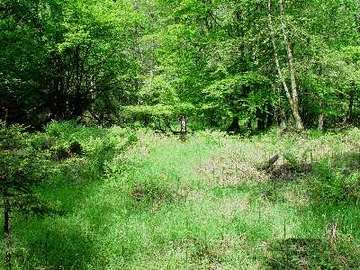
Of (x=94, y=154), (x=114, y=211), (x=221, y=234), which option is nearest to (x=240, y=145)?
(x=94, y=154)

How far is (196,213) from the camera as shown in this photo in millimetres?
9469

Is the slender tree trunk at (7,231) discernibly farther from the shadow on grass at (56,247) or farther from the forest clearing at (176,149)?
the shadow on grass at (56,247)

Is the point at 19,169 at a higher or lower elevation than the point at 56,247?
higher

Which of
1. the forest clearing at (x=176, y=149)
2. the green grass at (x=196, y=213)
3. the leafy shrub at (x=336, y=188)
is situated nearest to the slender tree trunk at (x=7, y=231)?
the forest clearing at (x=176, y=149)

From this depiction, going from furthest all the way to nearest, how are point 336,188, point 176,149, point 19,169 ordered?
point 176,149 < point 336,188 < point 19,169

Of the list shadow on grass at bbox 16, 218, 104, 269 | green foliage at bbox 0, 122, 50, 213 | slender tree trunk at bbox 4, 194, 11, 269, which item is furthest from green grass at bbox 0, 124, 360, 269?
green foliage at bbox 0, 122, 50, 213

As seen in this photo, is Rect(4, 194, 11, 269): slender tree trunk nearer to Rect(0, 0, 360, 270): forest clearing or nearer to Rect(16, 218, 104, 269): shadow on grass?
Rect(0, 0, 360, 270): forest clearing

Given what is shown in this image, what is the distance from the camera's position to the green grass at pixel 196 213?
7.29 metres

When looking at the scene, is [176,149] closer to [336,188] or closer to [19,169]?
[336,188]

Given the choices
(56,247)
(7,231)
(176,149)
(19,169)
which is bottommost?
(56,247)

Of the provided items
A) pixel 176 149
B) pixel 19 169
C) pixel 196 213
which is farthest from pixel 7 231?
pixel 176 149

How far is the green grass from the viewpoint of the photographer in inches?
287

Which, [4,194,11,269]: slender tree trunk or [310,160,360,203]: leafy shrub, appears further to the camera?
[310,160,360,203]: leafy shrub

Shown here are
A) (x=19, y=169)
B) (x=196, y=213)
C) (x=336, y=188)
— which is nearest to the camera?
(x=19, y=169)
